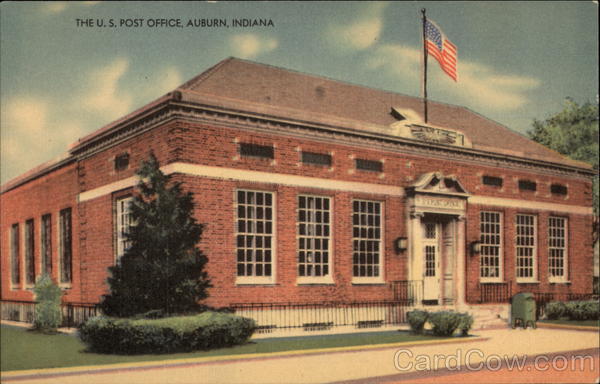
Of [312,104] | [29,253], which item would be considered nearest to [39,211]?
[29,253]

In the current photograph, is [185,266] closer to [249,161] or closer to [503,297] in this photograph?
[249,161]

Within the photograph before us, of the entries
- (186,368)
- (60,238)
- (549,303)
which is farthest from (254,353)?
(549,303)

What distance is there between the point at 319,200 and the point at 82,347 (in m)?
8.33

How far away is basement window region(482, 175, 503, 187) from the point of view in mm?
25136

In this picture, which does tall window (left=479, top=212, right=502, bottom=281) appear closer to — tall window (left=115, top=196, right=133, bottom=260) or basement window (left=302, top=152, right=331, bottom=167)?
basement window (left=302, top=152, right=331, bottom=167)

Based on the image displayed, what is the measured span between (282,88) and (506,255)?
1094 centimetres

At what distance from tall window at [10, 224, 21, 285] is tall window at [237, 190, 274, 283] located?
43.5 feet

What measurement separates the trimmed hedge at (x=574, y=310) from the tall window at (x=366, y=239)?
7684mm

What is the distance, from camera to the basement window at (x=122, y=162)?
19.7 metres

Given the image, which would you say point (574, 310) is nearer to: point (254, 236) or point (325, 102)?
point (325, 102)

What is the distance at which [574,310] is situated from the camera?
2436 centimetres

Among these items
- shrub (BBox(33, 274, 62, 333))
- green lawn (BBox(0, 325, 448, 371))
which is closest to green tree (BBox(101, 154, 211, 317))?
green lawn (BBox(0, 325, 448, 371))

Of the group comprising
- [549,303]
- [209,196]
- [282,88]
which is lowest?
[549,303]

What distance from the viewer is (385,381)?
11578mm
